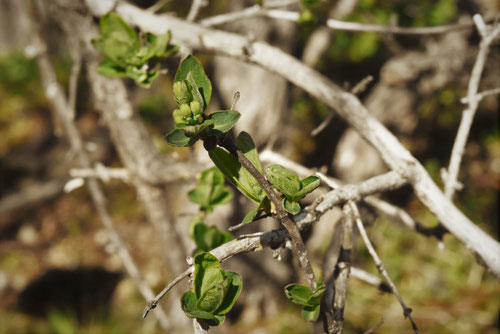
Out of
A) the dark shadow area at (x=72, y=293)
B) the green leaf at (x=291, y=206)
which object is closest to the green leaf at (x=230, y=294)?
the green leaf at (x=291, y=206)

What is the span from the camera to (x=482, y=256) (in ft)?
1.87

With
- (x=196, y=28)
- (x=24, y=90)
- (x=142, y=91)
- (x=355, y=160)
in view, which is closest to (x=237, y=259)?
(x=355, y=160)

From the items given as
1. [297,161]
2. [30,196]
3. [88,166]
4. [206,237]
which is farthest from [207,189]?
[30,196]

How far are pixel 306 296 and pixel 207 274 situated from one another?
134 mm

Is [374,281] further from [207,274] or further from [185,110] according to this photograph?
[185,110]

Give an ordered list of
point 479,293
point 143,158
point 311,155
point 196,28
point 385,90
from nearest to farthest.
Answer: point 196,28
point 143,158
point 385,90
point 479,293
point 311,155

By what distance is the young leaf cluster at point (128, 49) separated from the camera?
66 cm

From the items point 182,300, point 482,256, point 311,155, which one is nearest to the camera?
point 182,300

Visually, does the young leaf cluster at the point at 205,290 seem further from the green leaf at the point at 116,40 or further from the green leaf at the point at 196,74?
the green leaf at the point at 116,40

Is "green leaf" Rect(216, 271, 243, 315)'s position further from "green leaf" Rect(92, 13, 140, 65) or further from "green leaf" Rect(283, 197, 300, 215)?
"green leaf" Rect(92, 13, 140, 65)

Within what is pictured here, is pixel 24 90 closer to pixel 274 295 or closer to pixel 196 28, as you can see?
pixel 274 295

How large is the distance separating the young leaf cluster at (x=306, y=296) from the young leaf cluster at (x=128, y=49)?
1.42 ft

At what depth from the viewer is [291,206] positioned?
45cm

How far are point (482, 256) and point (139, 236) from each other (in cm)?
244
